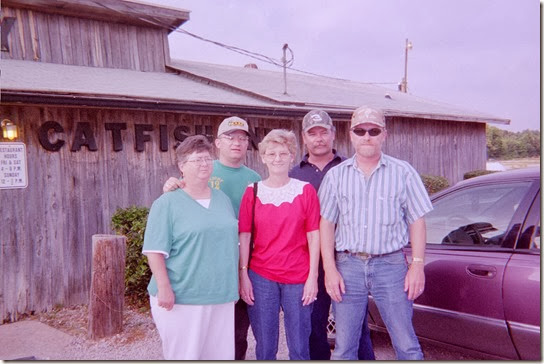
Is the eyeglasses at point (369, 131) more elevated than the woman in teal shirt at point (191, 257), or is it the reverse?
the eyeglasses at point (369, 131)

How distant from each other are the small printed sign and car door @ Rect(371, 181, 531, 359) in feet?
12.6

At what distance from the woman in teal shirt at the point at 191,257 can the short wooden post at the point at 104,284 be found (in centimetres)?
214

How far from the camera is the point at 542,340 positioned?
2.83 m

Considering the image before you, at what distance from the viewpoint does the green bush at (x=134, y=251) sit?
5512 mm

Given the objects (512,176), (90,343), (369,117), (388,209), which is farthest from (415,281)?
(90,343)

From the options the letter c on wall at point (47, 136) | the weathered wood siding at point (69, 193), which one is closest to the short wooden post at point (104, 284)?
the weathered wood siding at point (69, 193)

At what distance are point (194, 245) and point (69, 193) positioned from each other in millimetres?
3740

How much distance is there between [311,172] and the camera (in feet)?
11.1

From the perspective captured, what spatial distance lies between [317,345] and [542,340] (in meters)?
1.38

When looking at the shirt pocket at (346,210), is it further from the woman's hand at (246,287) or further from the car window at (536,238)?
the car window at (536,238)

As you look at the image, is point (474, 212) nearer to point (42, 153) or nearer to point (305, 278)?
point (305, 278)

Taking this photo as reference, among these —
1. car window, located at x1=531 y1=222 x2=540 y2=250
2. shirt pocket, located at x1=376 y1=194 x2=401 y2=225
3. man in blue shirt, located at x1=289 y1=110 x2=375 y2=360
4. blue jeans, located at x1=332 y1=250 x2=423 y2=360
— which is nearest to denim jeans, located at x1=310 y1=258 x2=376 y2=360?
man in blue shirt, located at x1=289 y1=110 x2=375 y2=360

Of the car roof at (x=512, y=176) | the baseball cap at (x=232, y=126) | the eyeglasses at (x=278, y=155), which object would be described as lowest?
the car roof at (x=512, y=176)

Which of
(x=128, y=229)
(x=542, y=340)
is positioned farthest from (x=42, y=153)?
(x=542, y=340)
